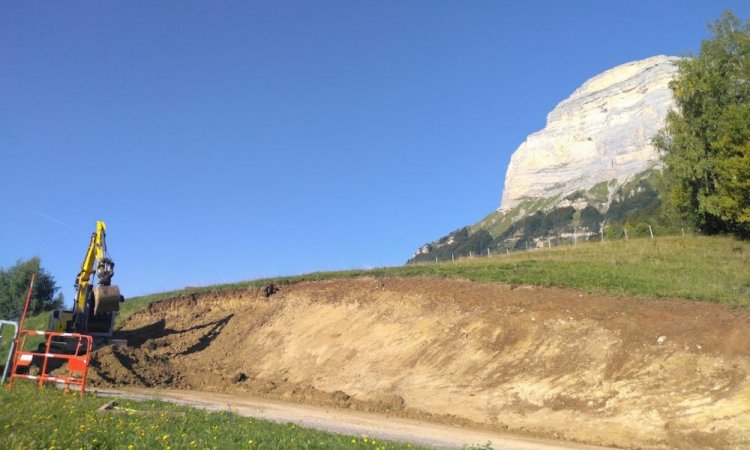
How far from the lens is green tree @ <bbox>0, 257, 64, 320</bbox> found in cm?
5756

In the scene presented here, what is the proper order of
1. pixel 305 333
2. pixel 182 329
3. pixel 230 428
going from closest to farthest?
pixel 230 428
pixel 305 333
pixel 182 329

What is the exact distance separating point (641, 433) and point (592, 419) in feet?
4.01

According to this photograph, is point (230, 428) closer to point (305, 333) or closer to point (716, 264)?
point (305, 333)

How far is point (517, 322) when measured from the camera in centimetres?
1898

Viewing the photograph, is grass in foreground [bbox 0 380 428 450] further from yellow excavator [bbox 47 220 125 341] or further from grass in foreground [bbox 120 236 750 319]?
grass in foreground [bbox 120 236 750 319]

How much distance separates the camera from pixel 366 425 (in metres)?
13.9

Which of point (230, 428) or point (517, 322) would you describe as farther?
point (517, 322)

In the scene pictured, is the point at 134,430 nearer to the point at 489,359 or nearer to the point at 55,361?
the point at 489,359

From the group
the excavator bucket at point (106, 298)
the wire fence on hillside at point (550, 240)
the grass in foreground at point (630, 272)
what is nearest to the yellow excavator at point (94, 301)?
the excavator bucket at point (106, 298)

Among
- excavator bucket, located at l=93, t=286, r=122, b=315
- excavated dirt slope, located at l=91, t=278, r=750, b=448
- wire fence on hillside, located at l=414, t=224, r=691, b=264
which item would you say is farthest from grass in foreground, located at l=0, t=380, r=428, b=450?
wire fence on hillside, located at l=414, t=224, r=691, b=264

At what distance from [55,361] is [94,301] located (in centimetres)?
311

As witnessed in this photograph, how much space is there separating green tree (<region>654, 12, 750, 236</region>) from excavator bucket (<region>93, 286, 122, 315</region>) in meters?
37.2

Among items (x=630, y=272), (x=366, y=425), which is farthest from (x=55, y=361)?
(x=630, y=272)

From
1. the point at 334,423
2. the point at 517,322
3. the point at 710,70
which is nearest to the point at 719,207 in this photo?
the point at 710,70
